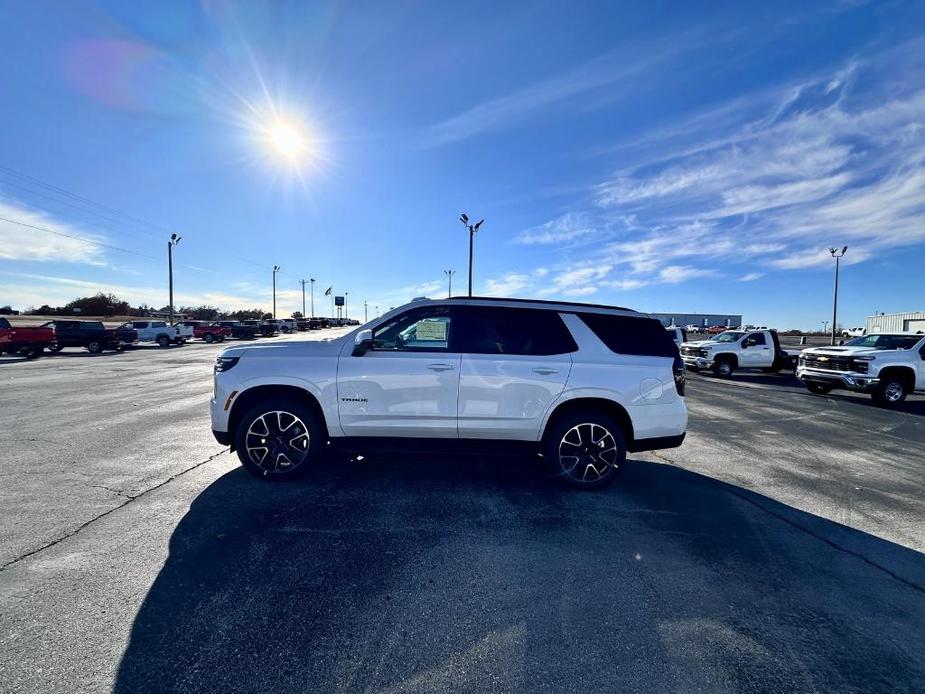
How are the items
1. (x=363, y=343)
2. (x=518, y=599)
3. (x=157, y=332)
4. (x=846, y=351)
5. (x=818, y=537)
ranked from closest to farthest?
(x=518, y=599)
(x=818, y=537)
(x=363, y=343)
(x=846, y=351)
(x=157, y=332)

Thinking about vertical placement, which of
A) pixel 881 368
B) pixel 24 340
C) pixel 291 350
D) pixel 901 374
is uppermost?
pixel 291 350

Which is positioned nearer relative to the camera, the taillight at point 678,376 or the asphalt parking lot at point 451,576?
the asphalt parking lot at point 451,576

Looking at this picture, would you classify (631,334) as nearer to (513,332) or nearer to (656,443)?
(656,443)

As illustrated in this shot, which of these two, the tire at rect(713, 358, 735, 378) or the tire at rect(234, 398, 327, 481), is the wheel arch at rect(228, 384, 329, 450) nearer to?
the tire at rect(234, 398, 327, 481)

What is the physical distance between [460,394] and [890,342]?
1396 cm

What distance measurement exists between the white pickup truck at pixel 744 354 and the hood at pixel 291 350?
51.9 feet

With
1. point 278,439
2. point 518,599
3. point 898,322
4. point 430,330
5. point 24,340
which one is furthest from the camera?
point 898,322

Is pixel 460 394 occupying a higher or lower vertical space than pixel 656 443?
higher

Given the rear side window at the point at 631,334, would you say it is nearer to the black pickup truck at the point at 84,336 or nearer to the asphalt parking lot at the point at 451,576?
the asphalt parking lot at the point at 451,576

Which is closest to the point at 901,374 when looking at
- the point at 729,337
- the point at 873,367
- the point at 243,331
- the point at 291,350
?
the point at 873,367

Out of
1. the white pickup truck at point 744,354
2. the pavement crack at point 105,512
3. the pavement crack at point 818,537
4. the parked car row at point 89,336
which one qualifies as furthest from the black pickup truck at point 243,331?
the pavement crack at point 818,537

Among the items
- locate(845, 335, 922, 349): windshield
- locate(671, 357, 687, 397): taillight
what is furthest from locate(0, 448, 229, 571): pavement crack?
locate(845, 335, 922, 349): windshield

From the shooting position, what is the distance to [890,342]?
11.4 m

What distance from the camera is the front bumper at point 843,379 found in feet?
34.1
